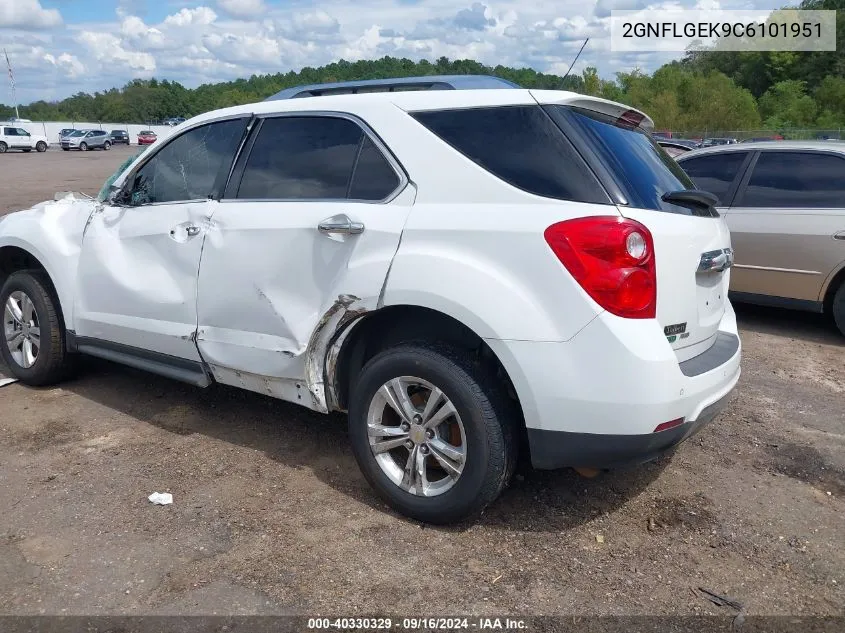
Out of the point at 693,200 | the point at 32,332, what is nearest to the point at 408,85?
the point at 693,200

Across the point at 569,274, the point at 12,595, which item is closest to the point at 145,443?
the point at 12,595

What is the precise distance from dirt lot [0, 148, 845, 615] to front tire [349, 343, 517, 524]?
187 millimetres

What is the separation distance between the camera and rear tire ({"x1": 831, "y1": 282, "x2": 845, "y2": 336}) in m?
6.34

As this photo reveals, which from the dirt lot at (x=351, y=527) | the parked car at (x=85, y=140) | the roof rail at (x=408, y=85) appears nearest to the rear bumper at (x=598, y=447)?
the dirt lot at (x=351, y=527)

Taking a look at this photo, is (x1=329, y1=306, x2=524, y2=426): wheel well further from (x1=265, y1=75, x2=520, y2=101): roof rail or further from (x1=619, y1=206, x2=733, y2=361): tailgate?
(x1=265, y1=75, x2=520, y2=101): roof rail

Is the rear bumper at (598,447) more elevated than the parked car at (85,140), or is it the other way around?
the parked car at (85,140)

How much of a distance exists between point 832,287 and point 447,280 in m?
4.80

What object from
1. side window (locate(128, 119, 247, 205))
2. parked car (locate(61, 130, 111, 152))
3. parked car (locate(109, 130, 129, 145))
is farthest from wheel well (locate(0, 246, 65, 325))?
parked car (locate(109, 130, 129, 145))

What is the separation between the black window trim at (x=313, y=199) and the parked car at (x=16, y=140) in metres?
51.0

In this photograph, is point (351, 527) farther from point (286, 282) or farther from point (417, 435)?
point (286, 282)

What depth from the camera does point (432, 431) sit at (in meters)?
3.23

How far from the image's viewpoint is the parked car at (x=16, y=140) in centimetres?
4725

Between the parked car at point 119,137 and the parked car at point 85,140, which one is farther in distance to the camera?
the parked car at point 119,137

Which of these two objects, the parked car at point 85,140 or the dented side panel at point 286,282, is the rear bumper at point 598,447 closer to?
the dented side panel at point 286,282
